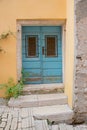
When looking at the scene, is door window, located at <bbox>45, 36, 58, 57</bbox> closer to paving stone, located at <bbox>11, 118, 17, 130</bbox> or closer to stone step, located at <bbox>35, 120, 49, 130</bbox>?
stone step, located at <bbox>35, 120, 49, 130</bbox>

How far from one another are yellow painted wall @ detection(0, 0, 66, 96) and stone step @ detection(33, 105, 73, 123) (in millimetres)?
1332

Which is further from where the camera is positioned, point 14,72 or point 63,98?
point 14,72

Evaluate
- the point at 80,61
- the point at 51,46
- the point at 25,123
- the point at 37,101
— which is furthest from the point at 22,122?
the point at 51,46

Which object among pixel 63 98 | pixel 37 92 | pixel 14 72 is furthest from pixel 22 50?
pixel 63 98

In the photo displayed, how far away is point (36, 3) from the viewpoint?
669 centimetres

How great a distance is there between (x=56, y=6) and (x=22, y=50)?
4.66ft

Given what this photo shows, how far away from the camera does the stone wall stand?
5621 millimetres

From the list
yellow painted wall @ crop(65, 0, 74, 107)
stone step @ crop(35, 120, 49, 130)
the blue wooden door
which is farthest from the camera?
the blue wooden door

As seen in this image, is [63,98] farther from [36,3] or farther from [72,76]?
[36,3]

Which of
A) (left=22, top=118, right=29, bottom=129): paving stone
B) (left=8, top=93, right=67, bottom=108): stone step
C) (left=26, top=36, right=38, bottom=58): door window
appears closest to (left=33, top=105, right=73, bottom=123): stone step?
(left=8, top=93, right=67, bottom=108): stone step

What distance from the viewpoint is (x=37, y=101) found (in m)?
6.18

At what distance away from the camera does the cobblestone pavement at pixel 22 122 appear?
4.97 m

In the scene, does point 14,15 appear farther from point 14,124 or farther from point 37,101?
point 14,124

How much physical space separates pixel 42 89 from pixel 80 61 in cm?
153
